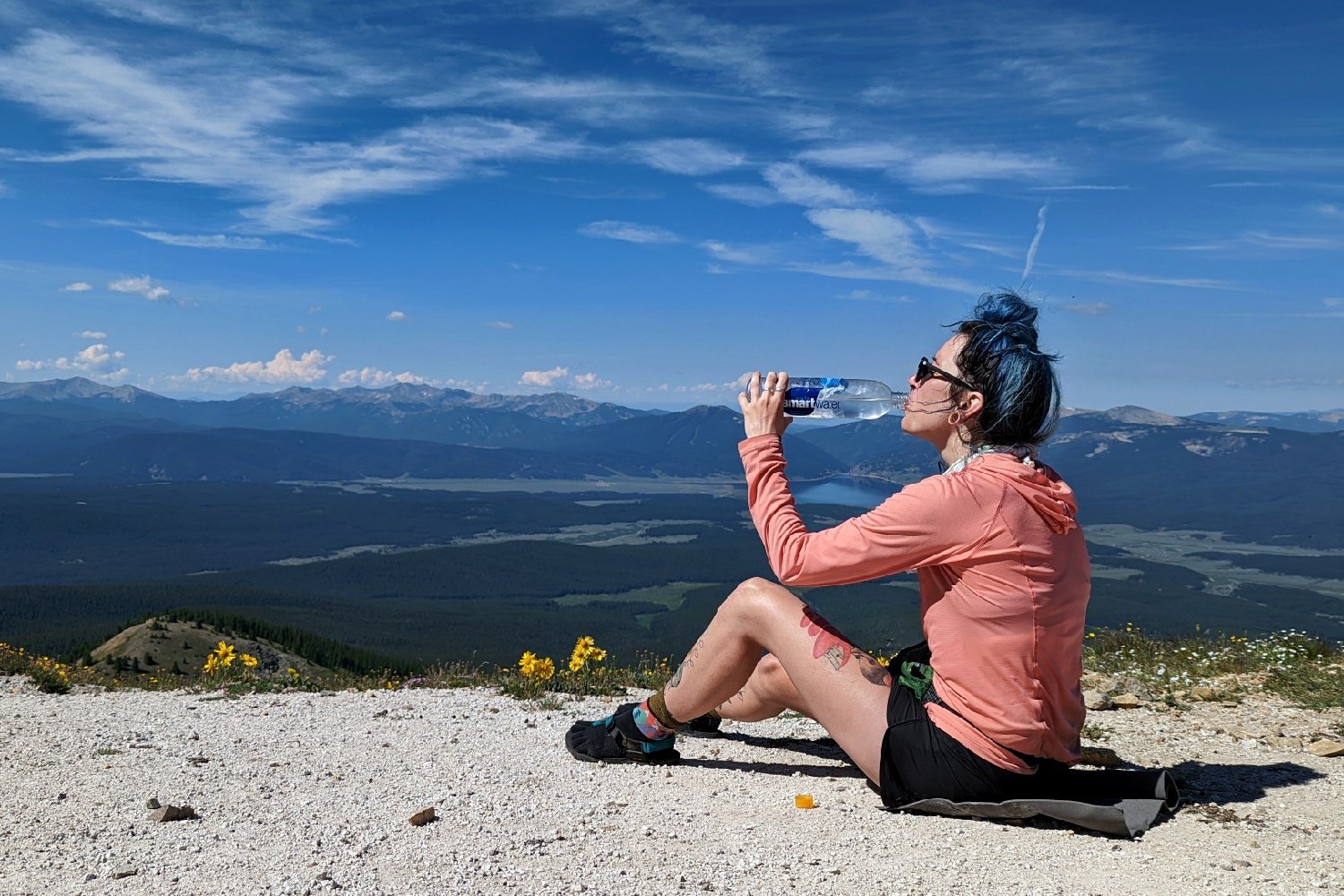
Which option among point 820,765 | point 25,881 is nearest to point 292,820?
point 25,881

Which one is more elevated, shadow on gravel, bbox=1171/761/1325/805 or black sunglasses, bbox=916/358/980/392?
black sunglasses, bbox=916/358/980/392

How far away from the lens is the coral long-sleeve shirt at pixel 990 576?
13.7 feet

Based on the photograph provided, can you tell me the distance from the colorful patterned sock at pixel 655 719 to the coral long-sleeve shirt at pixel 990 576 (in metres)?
1.66

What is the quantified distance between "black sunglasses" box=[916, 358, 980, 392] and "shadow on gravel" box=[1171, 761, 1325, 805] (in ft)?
8.61

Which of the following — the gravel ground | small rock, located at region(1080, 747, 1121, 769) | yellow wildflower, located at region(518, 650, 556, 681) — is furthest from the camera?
yellow wildflower, located at region(518, 650, 556, 681)

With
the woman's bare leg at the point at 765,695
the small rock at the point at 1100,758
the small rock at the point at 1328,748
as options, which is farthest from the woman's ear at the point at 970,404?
the small rock at the point at 1328,748

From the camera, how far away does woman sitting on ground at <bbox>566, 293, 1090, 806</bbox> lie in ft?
13.8

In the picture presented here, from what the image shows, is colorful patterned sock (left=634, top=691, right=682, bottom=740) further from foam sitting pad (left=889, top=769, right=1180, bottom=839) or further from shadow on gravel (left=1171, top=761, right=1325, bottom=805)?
shadow on gravel (left=1171, top=761, right=1325, bottom=805)

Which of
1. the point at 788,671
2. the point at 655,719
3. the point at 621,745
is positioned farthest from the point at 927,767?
the point at 621,745

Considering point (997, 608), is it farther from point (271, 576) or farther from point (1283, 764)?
point (271, 576)

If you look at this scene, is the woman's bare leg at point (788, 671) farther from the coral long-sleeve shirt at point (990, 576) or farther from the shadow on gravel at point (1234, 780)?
the shadow on gravel at point (1234, 780)

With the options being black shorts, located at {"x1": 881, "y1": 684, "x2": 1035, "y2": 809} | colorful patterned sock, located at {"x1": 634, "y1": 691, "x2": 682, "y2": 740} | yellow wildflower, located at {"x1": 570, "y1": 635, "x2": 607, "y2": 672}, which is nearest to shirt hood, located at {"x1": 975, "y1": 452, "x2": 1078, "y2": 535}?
black shorts, located at {"x1": 881, "y1": 684, "x2": 1035, "y2": 809}

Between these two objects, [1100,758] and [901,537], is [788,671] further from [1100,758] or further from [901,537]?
[1100,758]

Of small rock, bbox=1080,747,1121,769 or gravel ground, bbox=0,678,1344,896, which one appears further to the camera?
small rock, bbox=1080,747,1121,769
